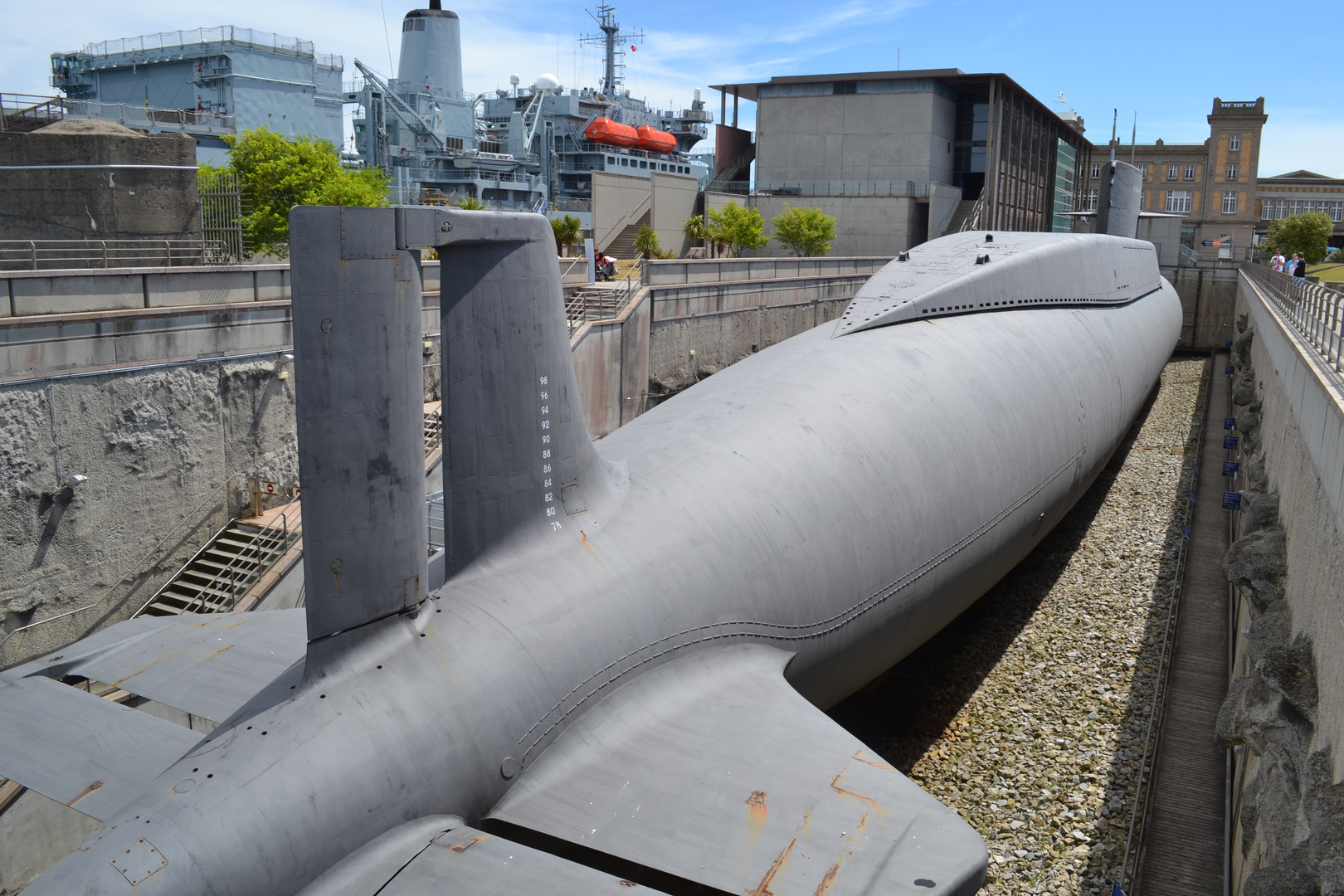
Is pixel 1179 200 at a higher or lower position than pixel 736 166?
lower

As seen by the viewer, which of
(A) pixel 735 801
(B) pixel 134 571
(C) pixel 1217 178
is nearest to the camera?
(A) pixel 735 801

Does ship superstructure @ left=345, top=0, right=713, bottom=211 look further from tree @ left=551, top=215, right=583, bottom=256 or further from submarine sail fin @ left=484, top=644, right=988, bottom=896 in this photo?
submarine sail fin @ left=484, top=644, right=988, bottom=896

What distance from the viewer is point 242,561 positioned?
15211mm

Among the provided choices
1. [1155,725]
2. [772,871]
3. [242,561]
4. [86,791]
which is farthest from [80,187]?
[1155,725]

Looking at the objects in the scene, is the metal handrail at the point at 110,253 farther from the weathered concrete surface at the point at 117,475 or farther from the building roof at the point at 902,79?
the building roof at the point at 902,79

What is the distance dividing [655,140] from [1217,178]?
52.6 m

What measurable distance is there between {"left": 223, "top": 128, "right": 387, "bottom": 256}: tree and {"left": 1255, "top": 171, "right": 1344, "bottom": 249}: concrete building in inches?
4452

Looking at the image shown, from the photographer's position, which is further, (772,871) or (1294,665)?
(1294,665)

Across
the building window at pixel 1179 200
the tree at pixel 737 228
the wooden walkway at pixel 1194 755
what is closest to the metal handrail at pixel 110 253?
the wooden walkway at pixel 1194 755

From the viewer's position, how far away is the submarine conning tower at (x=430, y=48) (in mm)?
71250

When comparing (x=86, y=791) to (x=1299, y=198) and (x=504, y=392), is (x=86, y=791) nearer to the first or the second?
(x=504, y=392)

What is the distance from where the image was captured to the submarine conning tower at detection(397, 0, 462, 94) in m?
71.2

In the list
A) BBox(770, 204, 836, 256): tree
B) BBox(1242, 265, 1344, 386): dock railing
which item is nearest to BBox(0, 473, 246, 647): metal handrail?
BBox(1242, 265, 1344, 386): dock railing

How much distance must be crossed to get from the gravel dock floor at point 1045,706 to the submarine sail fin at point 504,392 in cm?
531
